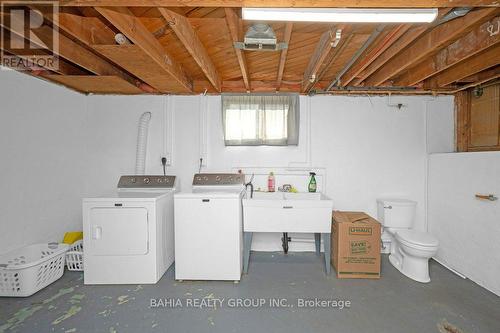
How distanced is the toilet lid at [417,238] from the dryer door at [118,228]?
2.71m

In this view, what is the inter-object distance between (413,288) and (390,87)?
2.28 meters

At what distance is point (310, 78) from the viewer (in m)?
2.46

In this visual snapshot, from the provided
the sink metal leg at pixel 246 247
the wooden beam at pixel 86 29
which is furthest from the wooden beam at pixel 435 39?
the wooden beam at pixel 86 29

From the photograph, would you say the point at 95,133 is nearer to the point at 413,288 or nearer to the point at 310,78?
the point at 310,78

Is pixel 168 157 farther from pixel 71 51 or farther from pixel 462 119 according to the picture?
pixel 462 119

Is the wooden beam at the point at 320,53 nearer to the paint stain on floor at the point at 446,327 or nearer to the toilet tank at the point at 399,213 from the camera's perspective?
the toilet tank at the point at 399,213

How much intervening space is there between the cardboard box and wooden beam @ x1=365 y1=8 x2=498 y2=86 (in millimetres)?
1638

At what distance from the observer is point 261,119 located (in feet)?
9.80

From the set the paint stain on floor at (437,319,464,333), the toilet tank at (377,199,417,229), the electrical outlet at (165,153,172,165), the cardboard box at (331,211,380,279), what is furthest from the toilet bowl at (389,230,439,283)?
the electrical outlet at (165,153,172,165)

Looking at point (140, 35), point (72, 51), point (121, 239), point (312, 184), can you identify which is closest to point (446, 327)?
point (312, 184)

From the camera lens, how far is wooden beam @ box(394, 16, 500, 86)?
1.67 m

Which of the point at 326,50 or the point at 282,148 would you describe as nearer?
the point at 326,50

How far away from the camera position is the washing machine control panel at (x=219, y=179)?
9.15 ft

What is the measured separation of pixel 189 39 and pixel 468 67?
2726 millimetres
